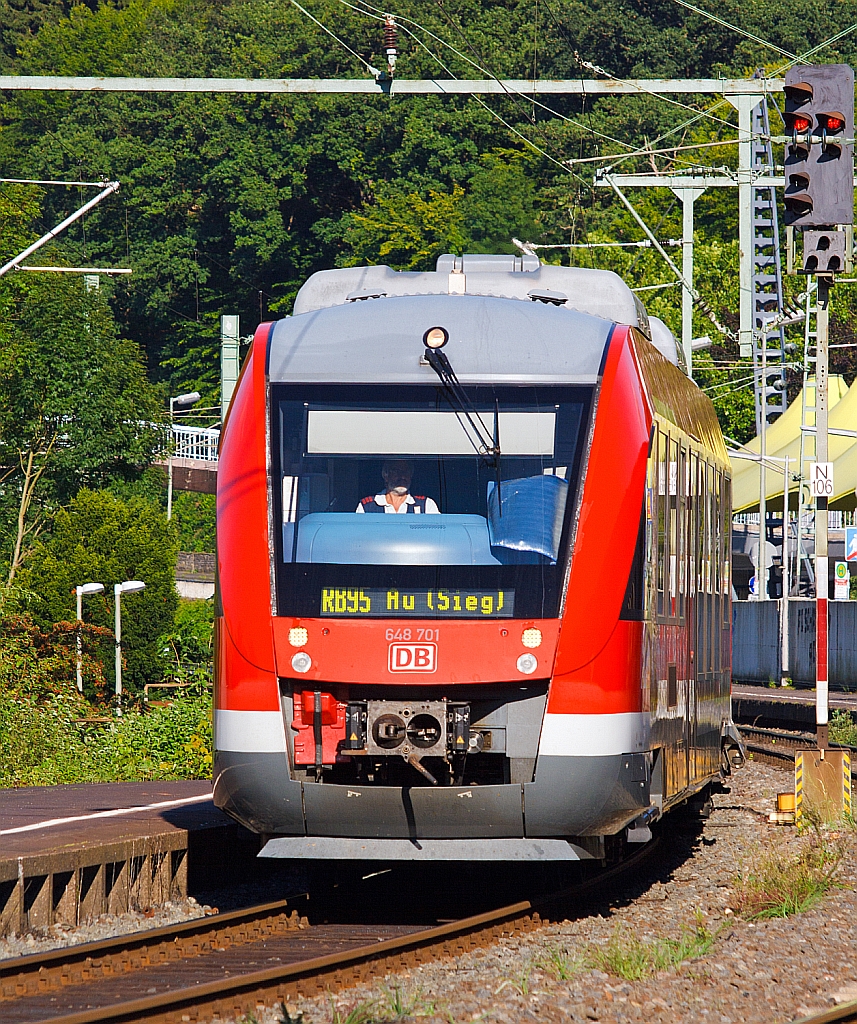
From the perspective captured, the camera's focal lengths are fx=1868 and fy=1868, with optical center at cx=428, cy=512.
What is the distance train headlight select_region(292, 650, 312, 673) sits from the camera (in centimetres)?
1034

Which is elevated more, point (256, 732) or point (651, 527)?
point (651, 527)

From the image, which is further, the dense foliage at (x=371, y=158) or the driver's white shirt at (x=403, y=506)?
the dense foliage at (x=371, y=158)

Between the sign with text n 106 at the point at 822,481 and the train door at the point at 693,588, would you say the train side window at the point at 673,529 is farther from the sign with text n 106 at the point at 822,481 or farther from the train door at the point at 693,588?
the sign with text n 106 at the point at 822,481

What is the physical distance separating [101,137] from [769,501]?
34.2 m

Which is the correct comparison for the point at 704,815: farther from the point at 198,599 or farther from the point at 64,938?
the point at 198,599

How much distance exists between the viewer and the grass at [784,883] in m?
12.0

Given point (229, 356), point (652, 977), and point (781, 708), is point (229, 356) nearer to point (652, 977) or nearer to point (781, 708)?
point (652, 977)

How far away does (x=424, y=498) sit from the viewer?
425 inches

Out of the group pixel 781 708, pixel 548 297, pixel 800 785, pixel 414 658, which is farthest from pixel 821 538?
pixel 781 708

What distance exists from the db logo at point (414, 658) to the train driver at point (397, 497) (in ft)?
2.89

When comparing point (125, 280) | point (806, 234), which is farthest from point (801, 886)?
point (125, 280)

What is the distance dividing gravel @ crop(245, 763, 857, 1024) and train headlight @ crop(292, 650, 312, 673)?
1.73m

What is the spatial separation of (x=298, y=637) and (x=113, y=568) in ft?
127

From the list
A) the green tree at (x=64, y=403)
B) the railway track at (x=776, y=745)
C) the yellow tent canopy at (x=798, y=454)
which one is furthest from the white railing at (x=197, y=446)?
the railway track at (x=776, y=745)
